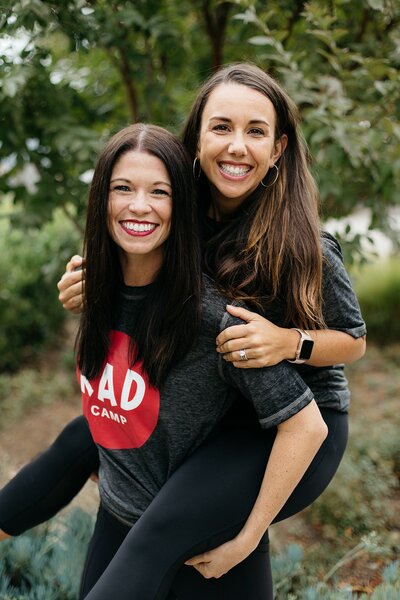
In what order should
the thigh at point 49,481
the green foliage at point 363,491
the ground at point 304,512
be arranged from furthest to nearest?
the green foliage at point 363,491 < the ground at point 304,512 < the thigh at point 49,481


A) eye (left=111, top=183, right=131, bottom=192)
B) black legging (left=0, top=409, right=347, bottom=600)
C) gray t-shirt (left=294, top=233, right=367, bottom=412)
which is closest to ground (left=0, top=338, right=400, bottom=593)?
gray t-shirt (left=294, top=233, right=367, bottom=412)

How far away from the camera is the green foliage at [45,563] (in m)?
2.21

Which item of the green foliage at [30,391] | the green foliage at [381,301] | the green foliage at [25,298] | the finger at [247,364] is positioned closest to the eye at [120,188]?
the finger at [247,364]

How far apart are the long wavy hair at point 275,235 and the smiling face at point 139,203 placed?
0.17 metres

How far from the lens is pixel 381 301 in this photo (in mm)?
5859

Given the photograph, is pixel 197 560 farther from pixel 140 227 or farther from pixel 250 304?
pixel 140 227

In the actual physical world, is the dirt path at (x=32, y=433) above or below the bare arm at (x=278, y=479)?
below

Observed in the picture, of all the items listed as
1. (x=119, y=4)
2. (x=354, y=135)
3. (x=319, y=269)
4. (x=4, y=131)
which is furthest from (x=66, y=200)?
(x=319, y=269)

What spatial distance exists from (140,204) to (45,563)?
1419 millimetres

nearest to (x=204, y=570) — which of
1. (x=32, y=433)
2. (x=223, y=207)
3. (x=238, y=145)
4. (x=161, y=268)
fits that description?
(x=161, y=268)

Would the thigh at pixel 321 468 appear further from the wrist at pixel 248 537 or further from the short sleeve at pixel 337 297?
the short sleeve at pixel 337 297

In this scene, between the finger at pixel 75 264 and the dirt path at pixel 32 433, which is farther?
the dirt path at pixel 32 433

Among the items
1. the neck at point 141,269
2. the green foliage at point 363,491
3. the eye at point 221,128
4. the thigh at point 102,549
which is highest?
the eye at point 221,128

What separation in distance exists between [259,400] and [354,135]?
1359mm
